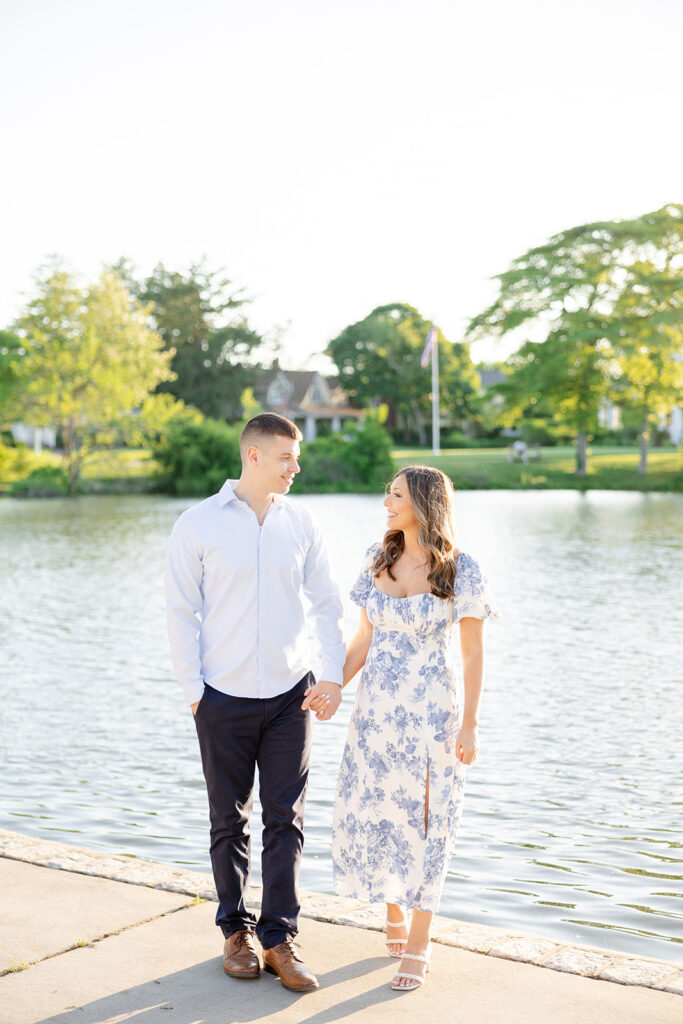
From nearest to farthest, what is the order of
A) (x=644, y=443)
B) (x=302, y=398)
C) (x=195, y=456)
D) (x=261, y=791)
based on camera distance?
(x=261, y=791)
(x=644, y=443)
(x=195, y=456)
(x=302, y=398)

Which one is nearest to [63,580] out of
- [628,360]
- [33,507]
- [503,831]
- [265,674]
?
[503,831]

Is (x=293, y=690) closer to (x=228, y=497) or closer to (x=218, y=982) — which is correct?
(x=228, y=497)

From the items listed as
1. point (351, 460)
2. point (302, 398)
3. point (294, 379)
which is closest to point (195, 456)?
point (351, 460)

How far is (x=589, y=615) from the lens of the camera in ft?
55.7

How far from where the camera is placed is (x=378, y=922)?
464 cm

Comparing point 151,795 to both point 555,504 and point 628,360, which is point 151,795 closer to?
point 555,504

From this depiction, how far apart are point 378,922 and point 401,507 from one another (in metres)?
1.63

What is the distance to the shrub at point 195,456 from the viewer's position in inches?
2400

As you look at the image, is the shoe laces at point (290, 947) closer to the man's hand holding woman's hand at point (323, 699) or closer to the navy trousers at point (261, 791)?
the navy trousers at point (261, 791)

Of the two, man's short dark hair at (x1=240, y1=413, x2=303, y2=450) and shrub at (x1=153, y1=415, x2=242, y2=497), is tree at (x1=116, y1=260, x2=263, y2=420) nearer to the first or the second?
shrub at (x1=153, y1=415, x2=242, y2=497)

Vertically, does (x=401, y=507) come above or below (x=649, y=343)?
below

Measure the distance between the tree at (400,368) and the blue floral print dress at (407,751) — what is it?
7659 centimetres

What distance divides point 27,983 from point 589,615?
45.4 feet

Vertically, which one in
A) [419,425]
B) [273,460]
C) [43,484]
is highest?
[419,425]
